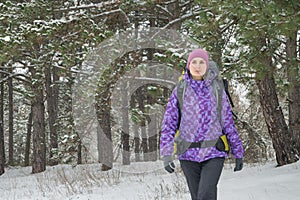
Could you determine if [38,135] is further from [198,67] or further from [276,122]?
[198,67]

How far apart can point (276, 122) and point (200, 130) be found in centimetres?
565

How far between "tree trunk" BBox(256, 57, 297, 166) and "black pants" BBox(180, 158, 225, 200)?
5.42 metres

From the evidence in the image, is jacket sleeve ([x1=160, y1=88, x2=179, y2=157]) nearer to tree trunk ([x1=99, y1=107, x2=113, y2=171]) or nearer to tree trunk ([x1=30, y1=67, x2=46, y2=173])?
tree trunk ([x1=99, y1=107, x2=113, y2=171])

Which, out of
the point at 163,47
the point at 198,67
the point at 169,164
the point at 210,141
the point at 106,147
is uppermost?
the point at 163,47

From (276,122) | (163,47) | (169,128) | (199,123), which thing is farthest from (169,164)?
(276,122)

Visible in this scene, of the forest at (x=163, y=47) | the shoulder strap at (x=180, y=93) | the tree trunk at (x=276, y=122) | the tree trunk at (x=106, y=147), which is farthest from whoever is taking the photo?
the tree trunk at (x=106, y=147)

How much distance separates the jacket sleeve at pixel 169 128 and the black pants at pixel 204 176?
19 cm

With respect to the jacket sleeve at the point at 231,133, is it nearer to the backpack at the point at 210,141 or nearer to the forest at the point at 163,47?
the backpack at the point at 210,141

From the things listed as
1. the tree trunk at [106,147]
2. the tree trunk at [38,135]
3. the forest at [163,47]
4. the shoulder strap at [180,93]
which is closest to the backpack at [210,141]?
the shoulder strap at [180,93]

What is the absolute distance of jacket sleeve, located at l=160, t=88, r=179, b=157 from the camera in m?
3.52

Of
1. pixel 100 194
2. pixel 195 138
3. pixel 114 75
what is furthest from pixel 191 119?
pixel 114 75

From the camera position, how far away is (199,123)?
3.49 m

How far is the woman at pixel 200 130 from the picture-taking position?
11.3 ft

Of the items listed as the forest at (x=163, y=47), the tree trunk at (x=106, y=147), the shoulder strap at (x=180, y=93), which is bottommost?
the tree trunk at (x=106, y=147)
